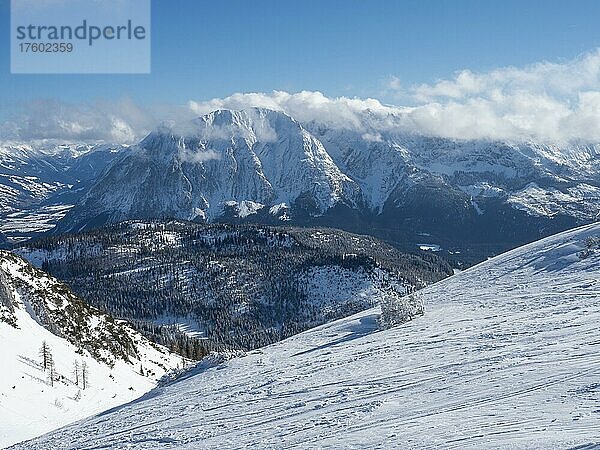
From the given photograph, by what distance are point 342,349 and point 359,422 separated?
65.0ft

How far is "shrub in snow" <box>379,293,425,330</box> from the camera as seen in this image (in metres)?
49.9

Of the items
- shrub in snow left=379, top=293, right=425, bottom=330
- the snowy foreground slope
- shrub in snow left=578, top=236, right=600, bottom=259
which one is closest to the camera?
the snowy foreground slope

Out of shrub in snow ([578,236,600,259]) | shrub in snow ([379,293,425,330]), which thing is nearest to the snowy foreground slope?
shrub in snow ([578,236,600,259])

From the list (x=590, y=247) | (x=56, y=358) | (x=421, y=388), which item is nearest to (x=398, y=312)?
(x=590, y=247)

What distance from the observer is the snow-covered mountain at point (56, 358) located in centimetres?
5631

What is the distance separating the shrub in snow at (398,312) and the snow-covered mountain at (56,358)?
35.2m

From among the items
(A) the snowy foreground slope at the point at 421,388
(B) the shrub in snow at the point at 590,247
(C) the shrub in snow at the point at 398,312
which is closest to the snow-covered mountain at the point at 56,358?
(A) the snowy foreground slope at the point at 421,388

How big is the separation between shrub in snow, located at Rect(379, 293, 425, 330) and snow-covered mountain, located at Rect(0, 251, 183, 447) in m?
35.2

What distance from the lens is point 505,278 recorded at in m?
54.2

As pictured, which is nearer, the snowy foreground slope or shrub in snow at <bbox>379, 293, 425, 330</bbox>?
the snowy foreground slope

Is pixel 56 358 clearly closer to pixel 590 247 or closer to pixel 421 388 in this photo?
pixel 421 388

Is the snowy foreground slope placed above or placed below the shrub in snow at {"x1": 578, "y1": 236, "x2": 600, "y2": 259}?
below

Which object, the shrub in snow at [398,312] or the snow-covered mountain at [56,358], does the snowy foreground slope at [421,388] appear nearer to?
the shrub in snow at [398,312]

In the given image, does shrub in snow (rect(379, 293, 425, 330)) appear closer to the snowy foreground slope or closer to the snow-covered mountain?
the snowy foreground slope
